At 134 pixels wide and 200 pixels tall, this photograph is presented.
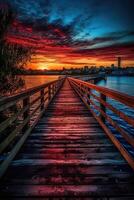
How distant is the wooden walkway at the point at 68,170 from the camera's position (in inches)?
101

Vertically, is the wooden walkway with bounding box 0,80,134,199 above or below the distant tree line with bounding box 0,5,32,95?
below

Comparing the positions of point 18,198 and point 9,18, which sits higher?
point 9,18

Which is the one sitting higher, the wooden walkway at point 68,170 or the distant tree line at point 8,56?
the distant tree line at point 8,56

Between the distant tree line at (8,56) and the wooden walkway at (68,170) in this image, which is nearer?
the wooden walkway at (68,170)

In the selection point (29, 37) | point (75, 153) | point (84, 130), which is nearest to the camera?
point (75, 153)

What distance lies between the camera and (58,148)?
13.4ft

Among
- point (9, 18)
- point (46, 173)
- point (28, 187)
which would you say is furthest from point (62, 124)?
point (9, 18)

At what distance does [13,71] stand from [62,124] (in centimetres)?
374

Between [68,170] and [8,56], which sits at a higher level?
[8,56]

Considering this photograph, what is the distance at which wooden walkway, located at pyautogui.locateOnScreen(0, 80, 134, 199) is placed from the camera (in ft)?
8.38

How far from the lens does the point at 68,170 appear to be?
3113mm

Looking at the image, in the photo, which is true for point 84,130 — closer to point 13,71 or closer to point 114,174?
point 114,174

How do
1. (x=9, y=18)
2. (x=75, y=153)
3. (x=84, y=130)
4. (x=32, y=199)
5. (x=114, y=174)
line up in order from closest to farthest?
(x=32, y=199)
(x=114, y=174)
(x=75, y=153)
(x=84, y=130)
(x=9, y=18)

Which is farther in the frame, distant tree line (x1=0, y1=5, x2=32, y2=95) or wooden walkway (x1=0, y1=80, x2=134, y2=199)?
distant tree line (x1=0, y1=5, x2=32, y2=95)
